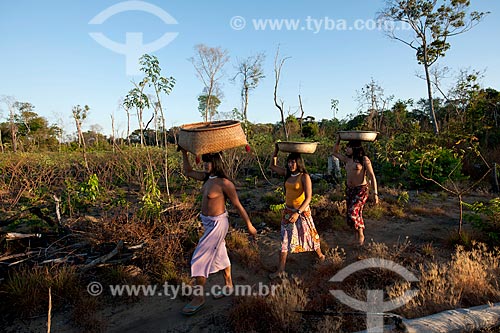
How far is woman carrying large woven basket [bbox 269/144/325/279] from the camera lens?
3.45 m

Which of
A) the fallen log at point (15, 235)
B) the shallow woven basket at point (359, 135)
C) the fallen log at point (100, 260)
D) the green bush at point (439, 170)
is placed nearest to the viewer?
the fallen log at point (100, 260)

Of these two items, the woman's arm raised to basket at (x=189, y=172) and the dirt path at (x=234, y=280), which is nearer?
the dirt path at (x=234, y=280)

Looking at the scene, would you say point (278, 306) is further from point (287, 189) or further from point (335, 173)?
point (335, 173)

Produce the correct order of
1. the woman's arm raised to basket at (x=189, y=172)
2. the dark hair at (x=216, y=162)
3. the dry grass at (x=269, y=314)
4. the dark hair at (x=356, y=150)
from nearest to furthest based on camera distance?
the dry grass at (x=269, y=314), the dark hair at (x=216, y=162), the woman's arm raised to basket at (x=189, y=172), the dark hair at (x=356, y=150)

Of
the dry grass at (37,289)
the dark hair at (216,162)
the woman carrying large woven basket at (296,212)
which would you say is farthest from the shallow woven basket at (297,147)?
the dry grass at (37,289)

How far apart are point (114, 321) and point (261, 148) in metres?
8.76

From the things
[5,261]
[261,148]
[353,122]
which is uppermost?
[353,122]

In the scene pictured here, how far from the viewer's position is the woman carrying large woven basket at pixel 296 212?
11.3 ft

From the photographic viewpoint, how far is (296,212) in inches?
136

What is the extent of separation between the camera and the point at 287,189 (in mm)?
3553

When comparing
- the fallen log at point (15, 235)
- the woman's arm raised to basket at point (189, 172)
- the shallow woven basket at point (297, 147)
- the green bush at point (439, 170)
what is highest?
the shallow woven basket at point (297, 147)

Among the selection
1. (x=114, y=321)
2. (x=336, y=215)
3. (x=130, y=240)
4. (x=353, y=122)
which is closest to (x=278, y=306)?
(x=114, y=321)

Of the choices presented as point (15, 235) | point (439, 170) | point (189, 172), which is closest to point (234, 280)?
point (189, 172)

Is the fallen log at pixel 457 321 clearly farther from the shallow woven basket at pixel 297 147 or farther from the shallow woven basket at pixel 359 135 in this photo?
the shallow woven basket at pixel 359 135
